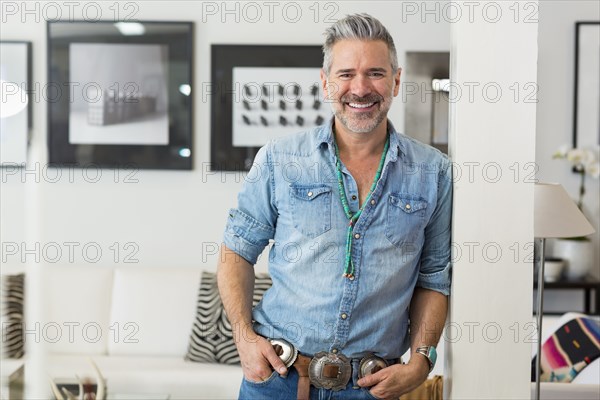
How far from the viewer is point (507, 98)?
1348mm

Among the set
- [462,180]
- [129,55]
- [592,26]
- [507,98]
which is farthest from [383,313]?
[592,26]

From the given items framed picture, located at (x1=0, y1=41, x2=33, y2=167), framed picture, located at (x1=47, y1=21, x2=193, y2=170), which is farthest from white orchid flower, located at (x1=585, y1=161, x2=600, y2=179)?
framed picture, located at (x1=0, y1=41, x2=33, y2=167)

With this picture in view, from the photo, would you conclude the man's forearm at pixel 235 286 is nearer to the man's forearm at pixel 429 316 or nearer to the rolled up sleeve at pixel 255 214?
the rolled up sleeve at pixel 255 214

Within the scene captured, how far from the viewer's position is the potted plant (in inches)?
151

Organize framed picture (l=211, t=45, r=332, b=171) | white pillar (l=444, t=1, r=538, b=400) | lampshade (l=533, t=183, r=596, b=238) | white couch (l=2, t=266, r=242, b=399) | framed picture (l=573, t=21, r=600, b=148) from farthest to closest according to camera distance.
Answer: framed picture (l=573, t=21, r=600, b=148) < framed picture (l=211, t=45, r=332, b=171) < white couch (l=2, t=266, r=242, b=399) < lampshade (l=533, t=183, r=596, b=238) < white pillar (l=444, t=1, r=538, b=400)

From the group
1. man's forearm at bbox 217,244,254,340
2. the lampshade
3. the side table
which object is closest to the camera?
man's forearm at bbox 217,244,254,340

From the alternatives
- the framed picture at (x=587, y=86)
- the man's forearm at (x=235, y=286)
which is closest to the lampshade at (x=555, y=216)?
the man's forearm at (x=235, y=286)

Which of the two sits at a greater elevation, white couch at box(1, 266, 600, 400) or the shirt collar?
the shirt collar

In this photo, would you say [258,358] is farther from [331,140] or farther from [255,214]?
[331,140]

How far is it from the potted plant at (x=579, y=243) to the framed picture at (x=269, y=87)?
46.9 inches

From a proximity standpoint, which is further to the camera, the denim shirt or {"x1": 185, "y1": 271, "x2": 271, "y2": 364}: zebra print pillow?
{"x1": 185, "y1": 271, "x2": 271, "y2": 364}: zebra print pillow

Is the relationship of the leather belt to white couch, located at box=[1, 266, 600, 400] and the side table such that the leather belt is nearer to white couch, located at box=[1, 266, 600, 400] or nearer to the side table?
white couch, located at box=[1, 266, 600, 400]

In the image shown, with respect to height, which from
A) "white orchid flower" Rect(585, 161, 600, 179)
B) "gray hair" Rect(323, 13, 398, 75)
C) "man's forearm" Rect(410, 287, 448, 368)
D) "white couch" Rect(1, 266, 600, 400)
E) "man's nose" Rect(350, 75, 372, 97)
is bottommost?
"white couch" Rect(1, 266, 600, 400)

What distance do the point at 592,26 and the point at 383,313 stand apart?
2.79 meters
